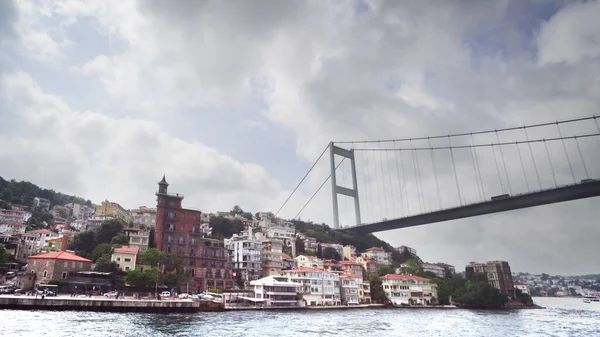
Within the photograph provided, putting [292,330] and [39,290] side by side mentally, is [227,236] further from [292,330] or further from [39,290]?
[292,330]

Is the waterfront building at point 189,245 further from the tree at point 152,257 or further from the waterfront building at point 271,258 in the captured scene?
the waterfront building at point 271,258

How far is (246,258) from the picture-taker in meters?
72.4

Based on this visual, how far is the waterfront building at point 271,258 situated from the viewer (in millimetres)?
74562

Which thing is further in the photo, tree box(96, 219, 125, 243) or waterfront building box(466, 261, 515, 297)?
waterfront building box(466, 261, 515, 297)

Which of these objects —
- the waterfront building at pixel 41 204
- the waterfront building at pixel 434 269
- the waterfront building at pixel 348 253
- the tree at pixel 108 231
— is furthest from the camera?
the waterfront building at pixel 41 204

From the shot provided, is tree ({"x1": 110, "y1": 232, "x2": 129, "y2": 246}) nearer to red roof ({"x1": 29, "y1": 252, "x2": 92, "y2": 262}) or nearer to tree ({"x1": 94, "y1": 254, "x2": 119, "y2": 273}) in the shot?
tree ({"x1": 94, "y1": 254, "x2": 119, "y2": 273})

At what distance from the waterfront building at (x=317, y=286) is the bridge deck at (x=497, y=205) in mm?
9608

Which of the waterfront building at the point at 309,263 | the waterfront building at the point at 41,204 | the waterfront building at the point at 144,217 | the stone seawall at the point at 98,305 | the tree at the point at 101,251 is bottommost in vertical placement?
the stone seawall at the point at 98,305

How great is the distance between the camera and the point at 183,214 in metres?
68.6

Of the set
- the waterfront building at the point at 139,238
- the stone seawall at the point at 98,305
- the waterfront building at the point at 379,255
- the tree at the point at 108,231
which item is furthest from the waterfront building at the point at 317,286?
the waterfront building at the point at 379,255

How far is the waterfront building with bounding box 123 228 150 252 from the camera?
64.8 metres

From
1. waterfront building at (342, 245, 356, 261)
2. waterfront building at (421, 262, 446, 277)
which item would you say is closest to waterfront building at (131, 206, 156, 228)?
waterfront building at (342, 245, 356, 261)

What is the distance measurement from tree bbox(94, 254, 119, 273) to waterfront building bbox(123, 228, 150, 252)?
7.89 metres

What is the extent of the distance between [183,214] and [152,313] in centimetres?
2914
